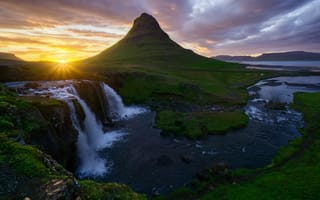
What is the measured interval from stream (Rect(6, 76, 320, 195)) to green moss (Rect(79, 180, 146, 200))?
9.66 metres

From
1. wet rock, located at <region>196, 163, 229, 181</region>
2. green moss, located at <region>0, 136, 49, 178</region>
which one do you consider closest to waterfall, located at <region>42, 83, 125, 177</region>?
wet rock, located at <region>196, 163, 229, 181</region>

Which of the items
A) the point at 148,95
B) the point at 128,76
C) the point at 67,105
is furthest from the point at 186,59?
the point at 67,105

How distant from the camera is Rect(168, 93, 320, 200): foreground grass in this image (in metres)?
17.2

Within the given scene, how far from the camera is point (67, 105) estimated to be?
29.2 meters

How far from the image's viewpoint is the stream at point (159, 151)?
2342 centimetres

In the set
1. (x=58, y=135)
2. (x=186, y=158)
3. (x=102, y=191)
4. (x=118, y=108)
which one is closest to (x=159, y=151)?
(x=186, y=158)

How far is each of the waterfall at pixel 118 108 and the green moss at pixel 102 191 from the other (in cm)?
3527

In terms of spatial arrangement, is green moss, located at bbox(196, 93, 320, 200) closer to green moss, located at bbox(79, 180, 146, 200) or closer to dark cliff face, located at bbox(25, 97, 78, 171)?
green moss, located at bbox(79, 180, 146, 200)

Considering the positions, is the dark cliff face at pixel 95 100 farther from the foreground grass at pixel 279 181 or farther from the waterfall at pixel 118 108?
the foreground grass at pixel 279 181

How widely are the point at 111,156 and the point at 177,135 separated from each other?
12.6m

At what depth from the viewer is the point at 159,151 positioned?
2944 cm

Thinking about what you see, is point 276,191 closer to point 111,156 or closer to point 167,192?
point 167,192

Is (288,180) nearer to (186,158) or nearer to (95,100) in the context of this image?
(186,158)

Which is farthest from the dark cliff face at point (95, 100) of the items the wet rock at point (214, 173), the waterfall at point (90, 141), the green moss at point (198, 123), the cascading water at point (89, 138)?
the wet rock at point (214, 173)
